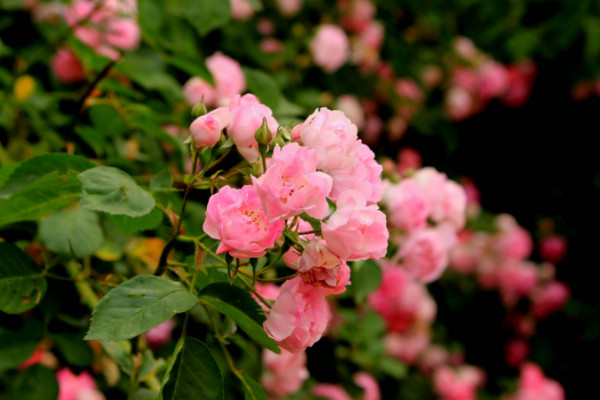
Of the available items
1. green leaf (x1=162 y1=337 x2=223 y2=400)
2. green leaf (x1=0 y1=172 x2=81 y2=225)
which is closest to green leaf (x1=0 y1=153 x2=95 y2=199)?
green leaf (x1=0 y1=172 x2=81 y2=225)

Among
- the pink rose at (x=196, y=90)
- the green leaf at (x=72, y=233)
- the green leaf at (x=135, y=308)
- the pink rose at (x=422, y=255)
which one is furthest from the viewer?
the pink rose at (x=196, y=90)

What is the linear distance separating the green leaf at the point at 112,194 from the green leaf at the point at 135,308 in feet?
0.24

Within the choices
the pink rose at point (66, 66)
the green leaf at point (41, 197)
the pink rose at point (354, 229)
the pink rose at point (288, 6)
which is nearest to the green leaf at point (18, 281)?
the green leaf at point (41, 197)

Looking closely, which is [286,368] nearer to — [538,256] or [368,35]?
[368,35]

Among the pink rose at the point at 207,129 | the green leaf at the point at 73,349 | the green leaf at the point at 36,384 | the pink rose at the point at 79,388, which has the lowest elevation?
the pink rose at the point at 79,388

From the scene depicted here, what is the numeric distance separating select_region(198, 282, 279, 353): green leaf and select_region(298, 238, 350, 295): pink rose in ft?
0.20

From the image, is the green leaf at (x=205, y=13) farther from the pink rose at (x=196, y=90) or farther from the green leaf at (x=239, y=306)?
the green leaf at (x=239, y=306)

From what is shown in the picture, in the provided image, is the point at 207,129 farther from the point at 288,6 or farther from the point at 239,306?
the point at 288,6

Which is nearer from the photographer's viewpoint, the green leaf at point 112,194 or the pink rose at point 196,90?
the green leaf at point 112,194

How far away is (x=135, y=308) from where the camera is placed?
0.58 meters

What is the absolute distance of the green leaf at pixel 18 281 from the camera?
2.41 ft

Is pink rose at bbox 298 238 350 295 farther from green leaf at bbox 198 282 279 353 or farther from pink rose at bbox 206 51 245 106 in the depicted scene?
pink rose at bbox 206 51 245 106

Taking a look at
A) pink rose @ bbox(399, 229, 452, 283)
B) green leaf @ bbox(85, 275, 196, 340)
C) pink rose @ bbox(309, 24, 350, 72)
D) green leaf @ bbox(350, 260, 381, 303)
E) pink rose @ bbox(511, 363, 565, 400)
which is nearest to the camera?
green leaf @ bbox(85, 275, 196, 340)

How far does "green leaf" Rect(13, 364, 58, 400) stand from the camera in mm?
955
